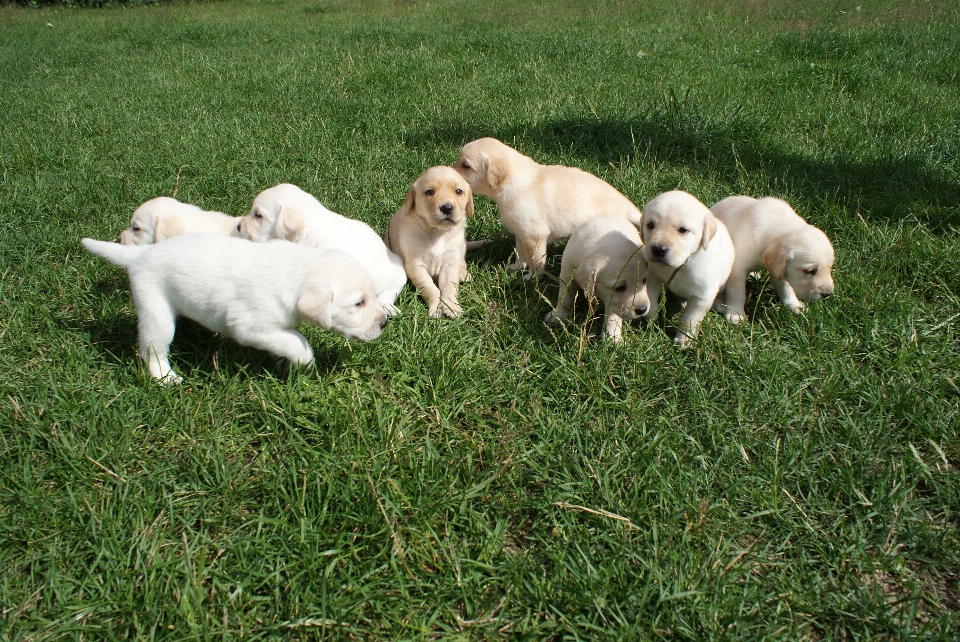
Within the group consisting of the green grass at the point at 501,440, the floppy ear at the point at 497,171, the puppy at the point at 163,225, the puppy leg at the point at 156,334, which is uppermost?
A: the floppy ear at the point at 497,171

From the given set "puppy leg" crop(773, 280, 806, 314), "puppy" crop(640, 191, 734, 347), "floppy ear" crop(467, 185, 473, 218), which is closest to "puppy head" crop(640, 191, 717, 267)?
"puppy" crop(640, 191, 734, 347)

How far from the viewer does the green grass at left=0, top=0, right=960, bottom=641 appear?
82.0 inches

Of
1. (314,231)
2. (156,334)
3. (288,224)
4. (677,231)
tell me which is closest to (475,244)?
(314,231)

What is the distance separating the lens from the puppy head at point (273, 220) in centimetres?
378

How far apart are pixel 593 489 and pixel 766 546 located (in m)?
0.65

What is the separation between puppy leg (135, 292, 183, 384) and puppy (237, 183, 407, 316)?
0.93 metres

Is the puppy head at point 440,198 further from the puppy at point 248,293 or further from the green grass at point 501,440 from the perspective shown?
the puppy at point 248,293

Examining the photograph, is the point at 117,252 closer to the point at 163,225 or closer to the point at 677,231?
the point at 163,225

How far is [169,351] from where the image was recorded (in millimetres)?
3318

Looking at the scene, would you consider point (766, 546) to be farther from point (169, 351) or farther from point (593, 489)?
point (169, 351)

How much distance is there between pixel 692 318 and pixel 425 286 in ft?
5.40

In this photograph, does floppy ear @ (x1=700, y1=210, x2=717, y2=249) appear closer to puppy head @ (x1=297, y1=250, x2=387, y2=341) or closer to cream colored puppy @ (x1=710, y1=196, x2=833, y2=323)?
cream colored puppy @ (x1=710, y1=196, x2=833, y2=323)

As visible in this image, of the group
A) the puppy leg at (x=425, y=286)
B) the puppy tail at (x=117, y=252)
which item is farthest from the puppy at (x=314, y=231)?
the puppy tail at (x=117, y=252)

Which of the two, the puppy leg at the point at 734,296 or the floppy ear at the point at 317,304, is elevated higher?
the floppy ear at the point at 317,304
